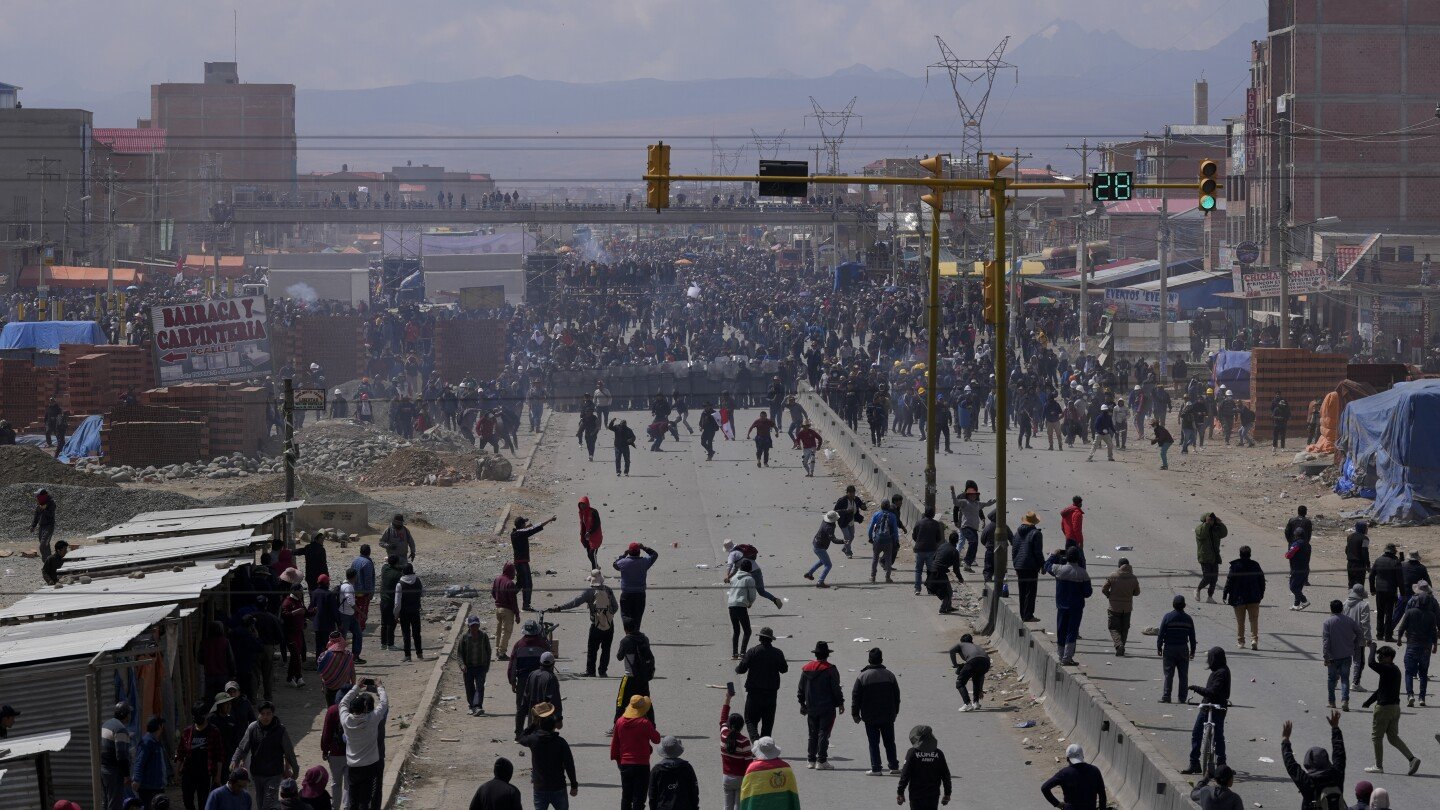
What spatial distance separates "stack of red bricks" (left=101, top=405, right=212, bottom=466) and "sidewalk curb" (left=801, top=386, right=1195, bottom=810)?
69.5ft

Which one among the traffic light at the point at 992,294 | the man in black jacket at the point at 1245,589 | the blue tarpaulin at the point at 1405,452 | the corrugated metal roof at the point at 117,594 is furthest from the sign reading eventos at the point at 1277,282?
the corrugated metal roof at the point at 117,594

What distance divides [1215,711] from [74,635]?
8.56 metres

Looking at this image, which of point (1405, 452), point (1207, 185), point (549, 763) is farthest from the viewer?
point (1405, 452)

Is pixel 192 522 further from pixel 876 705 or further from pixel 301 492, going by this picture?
pixel 301 492

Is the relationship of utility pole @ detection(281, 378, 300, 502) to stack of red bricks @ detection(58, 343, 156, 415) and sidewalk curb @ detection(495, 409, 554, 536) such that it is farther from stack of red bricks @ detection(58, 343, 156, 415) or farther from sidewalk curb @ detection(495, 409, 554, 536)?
stack of red bricks @ detection(58, 343, 156, 415)

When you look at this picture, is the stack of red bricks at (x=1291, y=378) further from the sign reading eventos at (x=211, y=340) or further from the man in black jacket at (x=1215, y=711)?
the man in black jacket at (x=1215, y=711)

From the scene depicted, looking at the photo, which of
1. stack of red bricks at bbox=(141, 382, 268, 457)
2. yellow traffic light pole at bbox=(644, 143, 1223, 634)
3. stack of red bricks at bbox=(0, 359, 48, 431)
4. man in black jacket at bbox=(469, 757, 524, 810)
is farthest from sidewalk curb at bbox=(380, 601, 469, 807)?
stack of red bricks at bbox=(0, 359, 48, 431)

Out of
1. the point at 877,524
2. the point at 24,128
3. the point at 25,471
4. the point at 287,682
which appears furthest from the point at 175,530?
the point at 24,128

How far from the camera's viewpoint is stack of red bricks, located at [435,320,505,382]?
50125mm

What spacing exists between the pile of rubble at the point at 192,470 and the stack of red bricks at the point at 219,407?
38 centimetres

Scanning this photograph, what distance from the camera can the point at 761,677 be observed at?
572 inches

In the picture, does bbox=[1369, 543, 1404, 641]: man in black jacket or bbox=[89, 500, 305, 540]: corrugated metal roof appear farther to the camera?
bbox=[89, 500, 305, 540]: corrugated metal roof

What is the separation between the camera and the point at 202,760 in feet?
42.0

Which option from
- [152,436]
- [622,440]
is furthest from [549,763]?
[152,436]
